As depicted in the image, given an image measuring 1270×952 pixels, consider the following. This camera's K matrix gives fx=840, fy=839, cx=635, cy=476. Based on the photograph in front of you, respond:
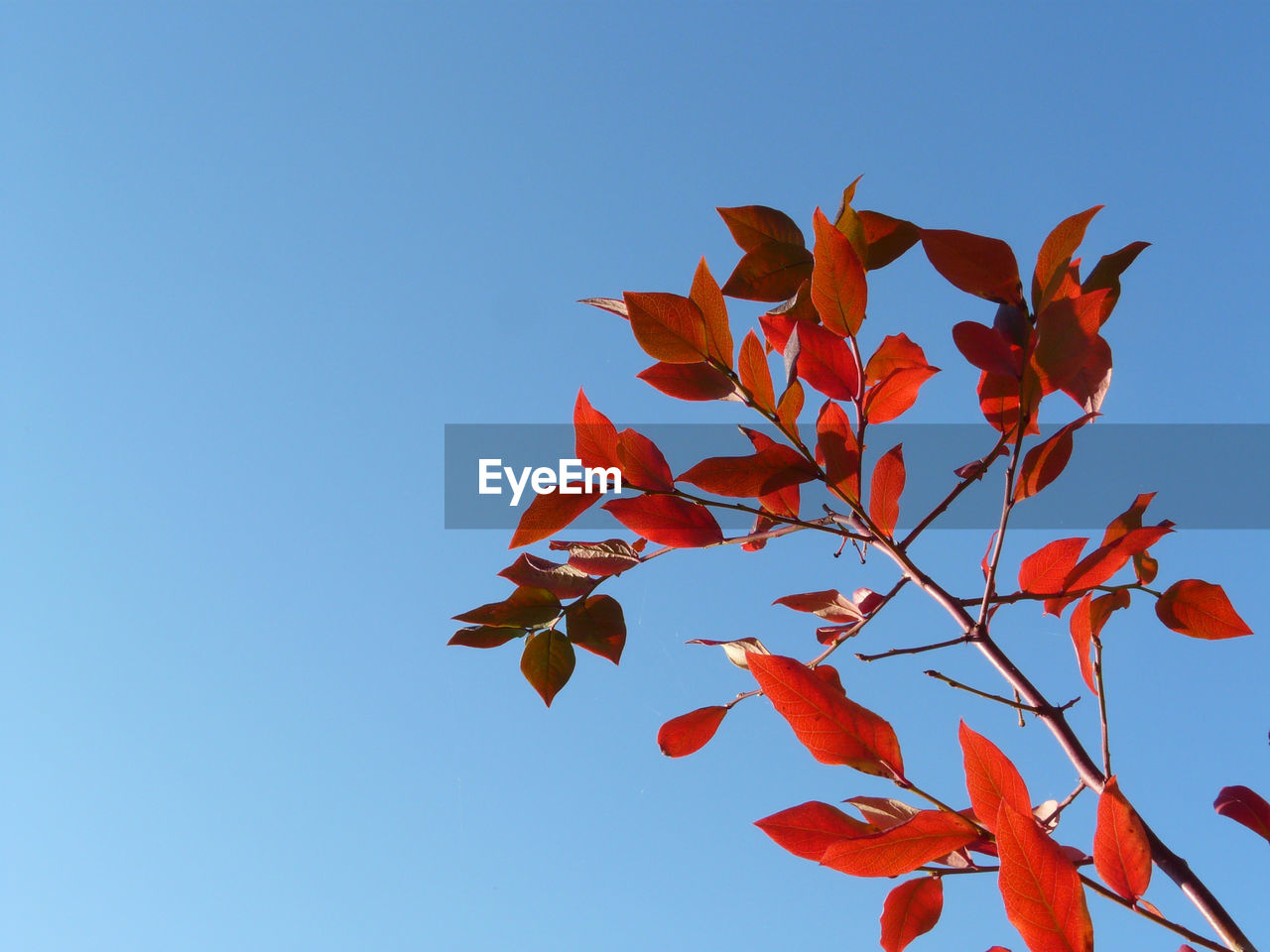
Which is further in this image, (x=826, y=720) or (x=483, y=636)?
(x=483, y=636)

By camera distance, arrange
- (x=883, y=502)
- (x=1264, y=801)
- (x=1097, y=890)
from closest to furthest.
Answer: (x=1097, y=890) < (x=1264, y=801) < (x=883, y=502)

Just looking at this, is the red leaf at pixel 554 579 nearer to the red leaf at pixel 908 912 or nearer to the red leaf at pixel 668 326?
the red leaf at pixel 668 326

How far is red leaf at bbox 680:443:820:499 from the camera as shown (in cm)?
52

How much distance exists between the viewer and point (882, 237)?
60cm

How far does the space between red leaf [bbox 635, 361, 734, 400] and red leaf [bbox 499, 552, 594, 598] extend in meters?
0.14

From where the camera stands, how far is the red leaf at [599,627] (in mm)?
552

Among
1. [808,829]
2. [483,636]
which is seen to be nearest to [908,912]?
[808,829]

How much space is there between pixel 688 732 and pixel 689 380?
0.26 metres

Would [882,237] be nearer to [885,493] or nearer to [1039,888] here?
[885,493]

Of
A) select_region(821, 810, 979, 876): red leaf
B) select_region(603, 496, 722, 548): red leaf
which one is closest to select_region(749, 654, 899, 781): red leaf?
select_region(821, 810, 979, 876): red leaf

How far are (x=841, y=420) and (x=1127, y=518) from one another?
0.62ft

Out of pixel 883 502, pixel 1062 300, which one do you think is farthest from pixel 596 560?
pixel 1062 300

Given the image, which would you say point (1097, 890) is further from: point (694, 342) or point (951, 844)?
point (694, 342)

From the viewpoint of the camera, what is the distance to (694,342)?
55cm
